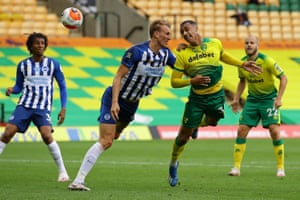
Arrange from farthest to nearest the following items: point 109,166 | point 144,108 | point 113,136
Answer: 1. point 144,108
2. point 109,166
3. point 113,136

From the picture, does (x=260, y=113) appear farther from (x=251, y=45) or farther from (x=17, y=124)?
(x=17, y=124)

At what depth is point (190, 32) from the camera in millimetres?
13375

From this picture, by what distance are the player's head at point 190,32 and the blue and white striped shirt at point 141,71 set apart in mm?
822

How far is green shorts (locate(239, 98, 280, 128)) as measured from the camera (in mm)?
15516

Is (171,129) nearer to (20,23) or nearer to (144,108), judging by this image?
(144,108)

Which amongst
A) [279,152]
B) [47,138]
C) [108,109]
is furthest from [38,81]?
[279,152]

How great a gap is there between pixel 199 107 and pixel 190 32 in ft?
3.78

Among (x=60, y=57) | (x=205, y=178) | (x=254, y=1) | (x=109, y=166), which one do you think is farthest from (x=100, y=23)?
(x=205, y=178)

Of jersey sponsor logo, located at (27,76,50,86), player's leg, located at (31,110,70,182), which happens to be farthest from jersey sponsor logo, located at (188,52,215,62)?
player's leg, located at (31,110,70,182)

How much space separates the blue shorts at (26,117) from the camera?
13789mm

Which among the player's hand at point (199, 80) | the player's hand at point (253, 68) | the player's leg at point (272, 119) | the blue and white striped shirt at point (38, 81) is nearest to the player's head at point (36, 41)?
the blue and white striped shirt at point (38, 81)

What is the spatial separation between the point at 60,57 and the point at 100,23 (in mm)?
3251

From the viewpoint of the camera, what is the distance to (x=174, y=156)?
1370 centimetres

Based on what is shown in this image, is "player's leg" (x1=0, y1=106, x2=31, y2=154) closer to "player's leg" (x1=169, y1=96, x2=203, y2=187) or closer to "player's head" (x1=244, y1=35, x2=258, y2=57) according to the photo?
"player's leg" (x1=169, y1=96, x2=203, y2=187)
